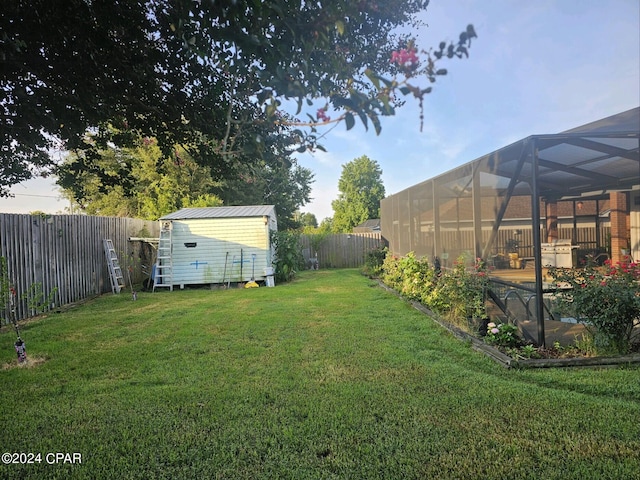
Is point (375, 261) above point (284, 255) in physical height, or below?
below

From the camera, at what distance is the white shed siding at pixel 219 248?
1076 centimetres

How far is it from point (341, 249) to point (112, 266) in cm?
986

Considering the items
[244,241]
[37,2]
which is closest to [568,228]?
[244,241]

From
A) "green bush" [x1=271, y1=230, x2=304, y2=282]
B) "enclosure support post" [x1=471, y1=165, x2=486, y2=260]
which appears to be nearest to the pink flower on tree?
"enclosure support post" [x1=471, y1=165, x2=486, y2=260]

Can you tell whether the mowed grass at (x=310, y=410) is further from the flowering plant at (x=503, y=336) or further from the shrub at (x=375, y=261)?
the shrub at (x=375, y=261)

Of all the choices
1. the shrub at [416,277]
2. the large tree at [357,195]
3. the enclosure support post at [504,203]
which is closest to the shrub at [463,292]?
the enclosure support post at [504,203]

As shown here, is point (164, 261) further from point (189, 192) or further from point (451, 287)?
point (451, 287)

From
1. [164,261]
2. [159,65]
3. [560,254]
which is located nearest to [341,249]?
[164,261]

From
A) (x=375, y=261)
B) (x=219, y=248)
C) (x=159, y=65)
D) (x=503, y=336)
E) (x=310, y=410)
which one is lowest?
(x=310, y=410)

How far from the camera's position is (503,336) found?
4.03 m

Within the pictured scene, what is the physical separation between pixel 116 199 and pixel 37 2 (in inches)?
752

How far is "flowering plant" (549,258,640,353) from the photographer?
344cm

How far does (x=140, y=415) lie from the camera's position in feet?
8.60

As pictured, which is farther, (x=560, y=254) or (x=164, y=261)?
(x=164, y=261)
